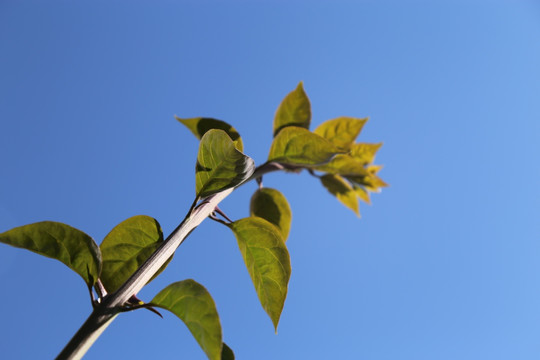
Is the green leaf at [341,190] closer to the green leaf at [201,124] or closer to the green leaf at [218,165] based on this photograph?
the green leaf at [201,124]

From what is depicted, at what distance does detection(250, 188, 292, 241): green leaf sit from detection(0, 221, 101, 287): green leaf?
0.62 metres

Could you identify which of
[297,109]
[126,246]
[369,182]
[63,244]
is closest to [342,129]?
[297,109]

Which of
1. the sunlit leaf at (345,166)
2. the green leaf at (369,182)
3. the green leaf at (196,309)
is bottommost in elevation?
the green leaf at (196,309)

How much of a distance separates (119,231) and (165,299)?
180mm

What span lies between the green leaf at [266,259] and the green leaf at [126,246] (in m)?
0.16

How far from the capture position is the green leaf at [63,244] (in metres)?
0.59

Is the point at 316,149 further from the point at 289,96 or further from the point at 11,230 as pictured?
the point at 11,230

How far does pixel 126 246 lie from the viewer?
72cm

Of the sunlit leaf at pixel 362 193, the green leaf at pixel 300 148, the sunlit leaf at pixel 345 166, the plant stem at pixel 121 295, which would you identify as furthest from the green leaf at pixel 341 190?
the plant stem at pixel 121 295

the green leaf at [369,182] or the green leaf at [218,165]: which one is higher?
the green leaf at [369,182]

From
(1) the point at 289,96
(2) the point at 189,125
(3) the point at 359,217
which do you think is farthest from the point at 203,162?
(3) the point at 359,217

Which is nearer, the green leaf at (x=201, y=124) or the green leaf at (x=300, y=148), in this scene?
the green leaf at (x=300, y=148)

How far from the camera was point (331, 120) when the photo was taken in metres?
1.27

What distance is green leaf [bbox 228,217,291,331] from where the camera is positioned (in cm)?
75
